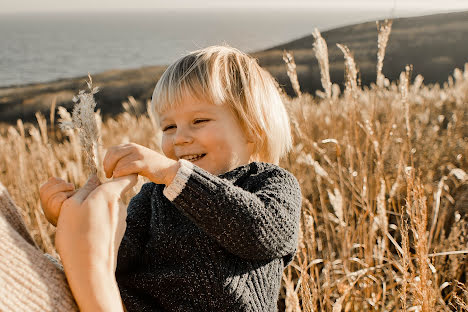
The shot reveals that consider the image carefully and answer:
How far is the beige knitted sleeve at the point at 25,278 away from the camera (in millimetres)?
729

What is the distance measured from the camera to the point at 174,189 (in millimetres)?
1116

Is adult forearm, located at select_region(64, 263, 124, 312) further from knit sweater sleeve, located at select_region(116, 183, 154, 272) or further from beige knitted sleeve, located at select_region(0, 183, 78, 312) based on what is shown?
knit sweater sleeve, located at select_region(116, 183, 154, 272)

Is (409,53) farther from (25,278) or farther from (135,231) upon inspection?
(25,278)

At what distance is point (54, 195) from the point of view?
38.7 inches

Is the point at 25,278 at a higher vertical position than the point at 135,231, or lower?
higher

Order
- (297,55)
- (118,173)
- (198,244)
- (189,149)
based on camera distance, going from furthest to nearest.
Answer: (297,55)
(189,149)
(198,244)
(118,173)

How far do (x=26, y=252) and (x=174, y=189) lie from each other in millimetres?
398

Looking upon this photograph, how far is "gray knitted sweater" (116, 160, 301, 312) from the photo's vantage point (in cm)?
113

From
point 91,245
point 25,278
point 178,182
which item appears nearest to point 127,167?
point 178,182

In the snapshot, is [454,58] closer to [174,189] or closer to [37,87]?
[174,189]

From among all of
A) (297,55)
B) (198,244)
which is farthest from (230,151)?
(297,55)

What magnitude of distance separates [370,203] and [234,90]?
1054 mm

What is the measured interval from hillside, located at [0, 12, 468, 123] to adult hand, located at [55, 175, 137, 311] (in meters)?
A: 16.6

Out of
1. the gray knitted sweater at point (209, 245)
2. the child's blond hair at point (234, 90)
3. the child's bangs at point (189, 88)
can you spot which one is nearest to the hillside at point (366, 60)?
the child's blond hair at point (234, 90)
